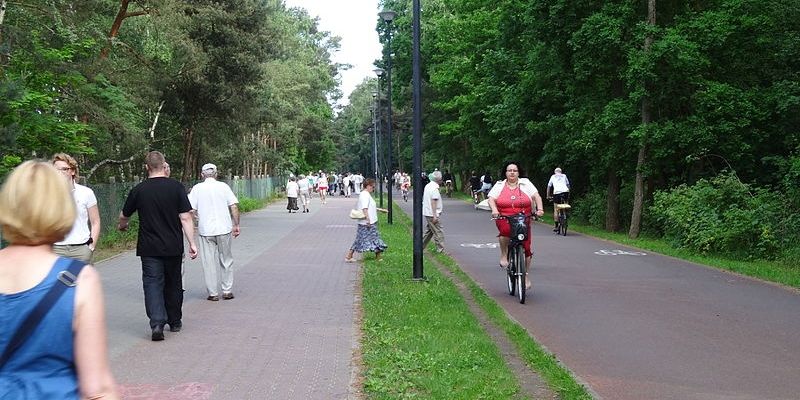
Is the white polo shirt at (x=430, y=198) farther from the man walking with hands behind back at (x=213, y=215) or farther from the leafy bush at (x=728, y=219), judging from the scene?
the man walking with hands behind back at (x=213, y=215)

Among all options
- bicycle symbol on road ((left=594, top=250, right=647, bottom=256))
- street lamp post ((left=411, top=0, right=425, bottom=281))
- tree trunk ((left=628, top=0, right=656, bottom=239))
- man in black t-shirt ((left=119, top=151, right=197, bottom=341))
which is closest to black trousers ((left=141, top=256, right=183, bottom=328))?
man in black t-shirt ((left=119, top=151, right=197, bottom=341))

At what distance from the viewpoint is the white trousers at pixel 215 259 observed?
10.1 meters

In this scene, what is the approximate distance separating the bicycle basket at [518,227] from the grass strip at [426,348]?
3.56ft

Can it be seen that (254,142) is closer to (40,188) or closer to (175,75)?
(175,75)

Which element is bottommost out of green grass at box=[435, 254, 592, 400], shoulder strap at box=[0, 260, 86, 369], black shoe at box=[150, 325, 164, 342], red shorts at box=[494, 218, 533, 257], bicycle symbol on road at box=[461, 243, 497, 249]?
green grass at box=[435, 254, 592, 400]

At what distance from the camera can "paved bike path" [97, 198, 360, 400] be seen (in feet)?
19.9

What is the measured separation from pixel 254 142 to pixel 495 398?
4690cm

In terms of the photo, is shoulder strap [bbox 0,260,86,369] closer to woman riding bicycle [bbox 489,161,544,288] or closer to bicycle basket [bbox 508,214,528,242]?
bicycle basket [bbox 508,214,528,242]

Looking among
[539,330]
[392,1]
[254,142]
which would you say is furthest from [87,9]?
[392,1]

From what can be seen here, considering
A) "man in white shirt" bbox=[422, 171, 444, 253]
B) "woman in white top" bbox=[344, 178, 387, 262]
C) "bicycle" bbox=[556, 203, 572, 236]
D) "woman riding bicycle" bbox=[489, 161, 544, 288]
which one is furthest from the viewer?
"bicycle" bbox=[556, 203, 572, 236]

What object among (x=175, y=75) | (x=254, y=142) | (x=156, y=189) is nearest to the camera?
(x=156, y=189)

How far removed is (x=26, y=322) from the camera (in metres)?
2.58

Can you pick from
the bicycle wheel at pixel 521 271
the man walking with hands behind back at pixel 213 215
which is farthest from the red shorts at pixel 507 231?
the man walking with hands behind back at pixel 213 215

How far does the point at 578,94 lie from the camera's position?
951 inches
